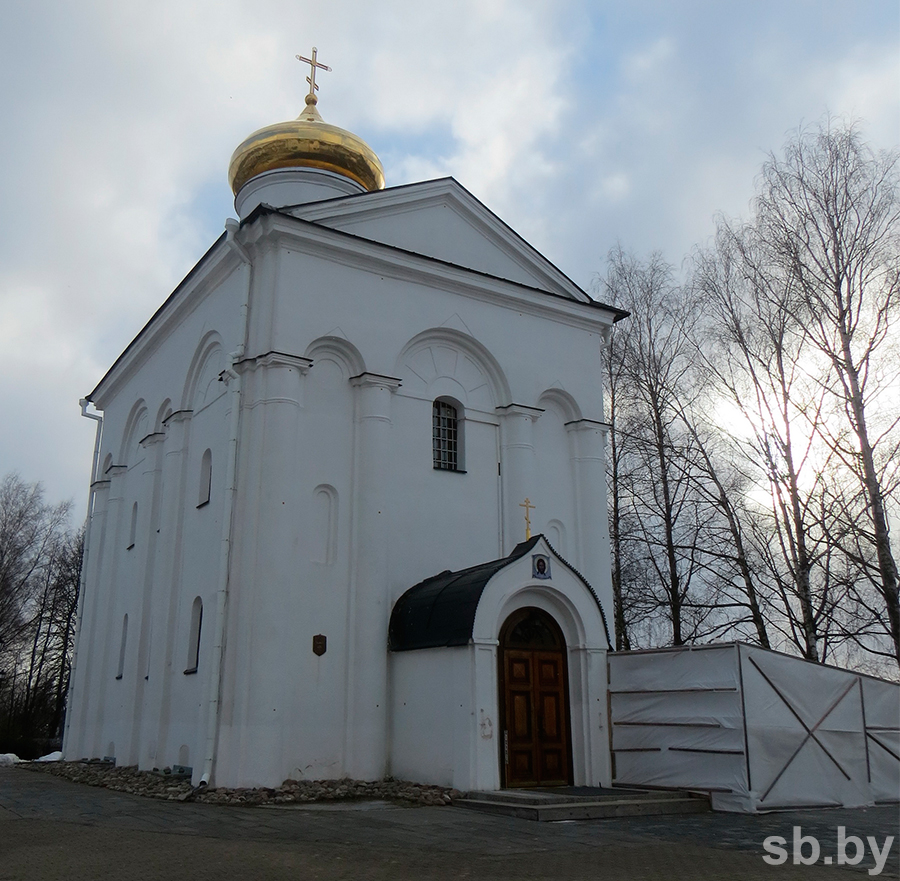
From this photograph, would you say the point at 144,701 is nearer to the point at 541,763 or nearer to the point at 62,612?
the point at 541,763

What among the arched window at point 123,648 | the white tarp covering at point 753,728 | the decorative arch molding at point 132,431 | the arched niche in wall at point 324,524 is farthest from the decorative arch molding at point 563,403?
the arched window at point 123,648

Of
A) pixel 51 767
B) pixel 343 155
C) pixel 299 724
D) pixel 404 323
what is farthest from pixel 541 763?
pixel 343 155

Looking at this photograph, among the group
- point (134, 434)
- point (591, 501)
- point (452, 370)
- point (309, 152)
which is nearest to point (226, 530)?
point (452, 370)

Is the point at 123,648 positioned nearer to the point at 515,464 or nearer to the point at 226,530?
the point at 226,530

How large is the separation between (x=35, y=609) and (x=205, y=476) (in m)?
25.1

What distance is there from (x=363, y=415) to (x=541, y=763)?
5.11 metres

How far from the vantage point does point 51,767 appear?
51.2 feet

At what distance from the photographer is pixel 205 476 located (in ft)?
44.9

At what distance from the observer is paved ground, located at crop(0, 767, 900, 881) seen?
20.1ft

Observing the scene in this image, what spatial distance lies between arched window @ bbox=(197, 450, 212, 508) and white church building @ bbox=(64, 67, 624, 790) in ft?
0.17

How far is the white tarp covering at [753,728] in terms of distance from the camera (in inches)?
398

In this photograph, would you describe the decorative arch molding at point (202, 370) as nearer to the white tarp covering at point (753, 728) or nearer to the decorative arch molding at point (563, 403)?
the decorative arch molding at point (563, 403)

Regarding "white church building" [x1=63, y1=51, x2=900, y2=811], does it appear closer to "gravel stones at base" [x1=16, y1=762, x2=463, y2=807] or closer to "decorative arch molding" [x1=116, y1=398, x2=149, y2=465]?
"gravel stones at base" [x1=16, y1=762, x2=463, y2=807]

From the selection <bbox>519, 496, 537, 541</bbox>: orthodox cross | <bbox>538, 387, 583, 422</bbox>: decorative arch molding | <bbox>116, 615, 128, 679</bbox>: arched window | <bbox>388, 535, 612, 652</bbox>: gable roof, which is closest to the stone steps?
<bbox>388, 535, 612, 652</bbox>: gable roof
